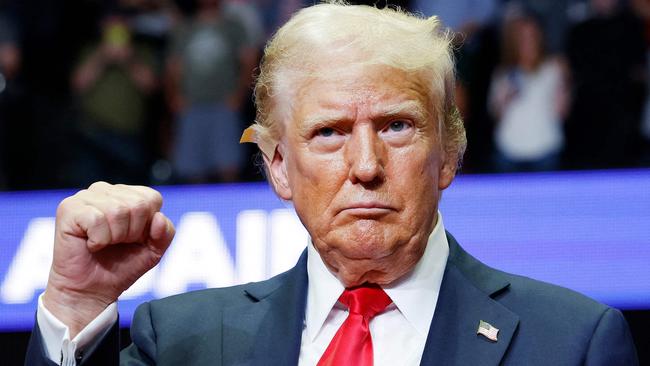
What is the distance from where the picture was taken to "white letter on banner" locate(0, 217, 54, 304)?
4.49 meters

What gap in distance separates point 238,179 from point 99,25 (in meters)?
1.25

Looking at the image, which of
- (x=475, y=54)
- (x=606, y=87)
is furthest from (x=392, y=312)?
(x=475, y=54)

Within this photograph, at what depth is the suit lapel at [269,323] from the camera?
2.23 metres

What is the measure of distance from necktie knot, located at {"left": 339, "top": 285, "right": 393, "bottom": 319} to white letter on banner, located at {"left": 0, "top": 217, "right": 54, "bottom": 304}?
97.9 inches

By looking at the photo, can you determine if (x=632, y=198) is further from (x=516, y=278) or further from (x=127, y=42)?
(x=127, y=42)

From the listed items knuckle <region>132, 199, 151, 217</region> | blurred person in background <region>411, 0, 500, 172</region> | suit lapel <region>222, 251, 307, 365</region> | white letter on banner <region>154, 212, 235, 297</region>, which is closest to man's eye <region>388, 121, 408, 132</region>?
suit lapel <region>222, 251, 307, 365</region>

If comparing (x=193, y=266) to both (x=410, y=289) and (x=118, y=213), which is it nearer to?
(x=410, y=289)

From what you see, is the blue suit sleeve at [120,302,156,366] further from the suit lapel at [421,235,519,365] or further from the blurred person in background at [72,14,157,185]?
the blurred person in background at [72,14,157,185]

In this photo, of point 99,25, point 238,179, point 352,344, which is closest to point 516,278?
point 352,344

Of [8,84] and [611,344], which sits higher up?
[611,344]

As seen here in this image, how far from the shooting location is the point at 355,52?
7.14ft

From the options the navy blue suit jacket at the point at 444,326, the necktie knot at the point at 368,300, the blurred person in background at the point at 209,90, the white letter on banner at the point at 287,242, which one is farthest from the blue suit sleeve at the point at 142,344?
the blurred person in background at the point at 209,90

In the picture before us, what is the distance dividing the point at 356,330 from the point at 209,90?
12.2ft

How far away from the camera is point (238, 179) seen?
5.52m
